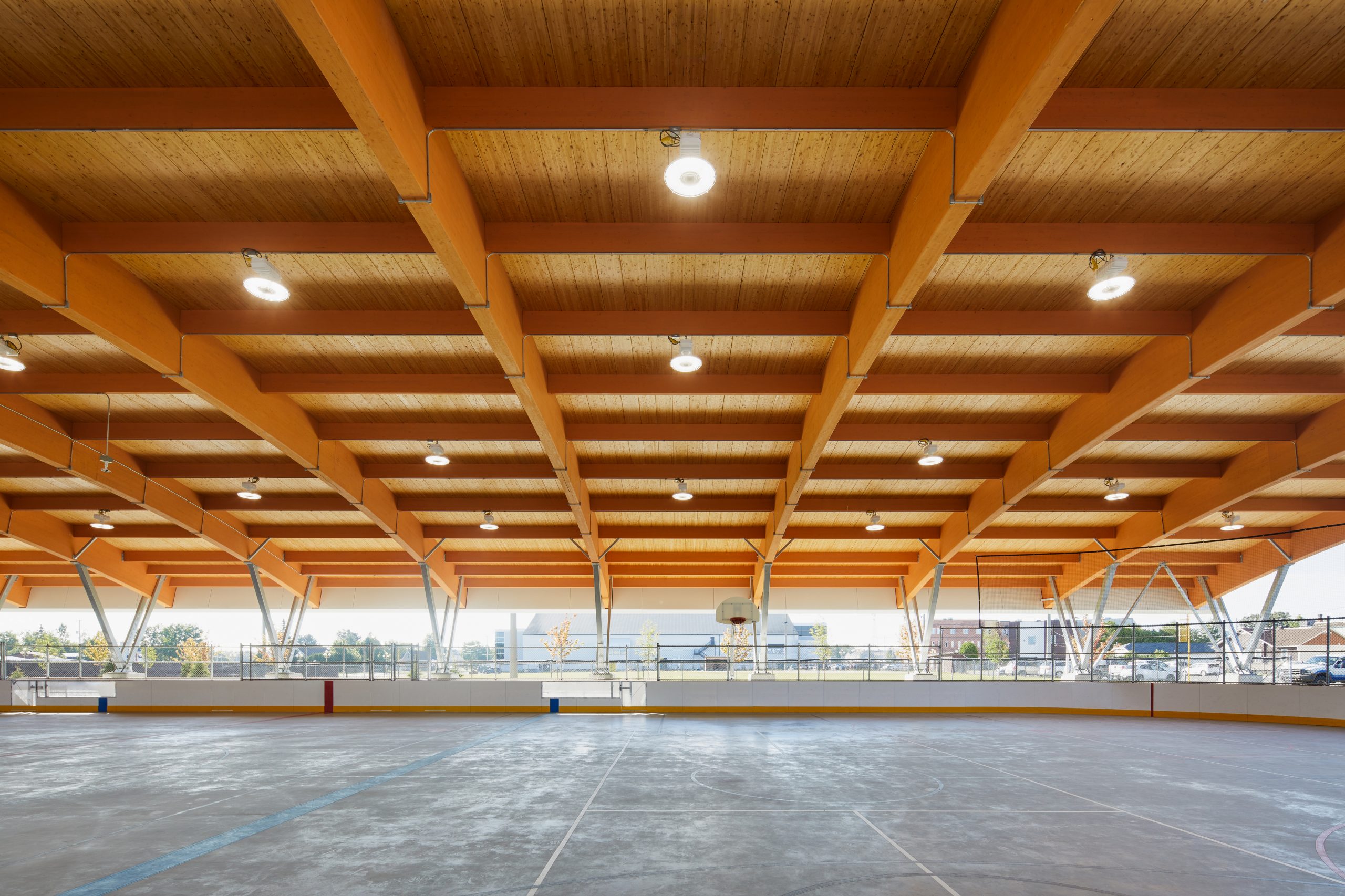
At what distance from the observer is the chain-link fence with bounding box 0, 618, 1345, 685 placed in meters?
28.8

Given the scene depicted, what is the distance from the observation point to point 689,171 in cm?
906

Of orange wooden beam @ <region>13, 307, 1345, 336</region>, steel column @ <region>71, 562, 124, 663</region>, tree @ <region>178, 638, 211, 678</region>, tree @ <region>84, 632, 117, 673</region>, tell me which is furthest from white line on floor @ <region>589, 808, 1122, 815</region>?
tree @ <region>84, 632, 117, 673</region>

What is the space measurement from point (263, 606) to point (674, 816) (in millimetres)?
33692

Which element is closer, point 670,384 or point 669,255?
point 669,255

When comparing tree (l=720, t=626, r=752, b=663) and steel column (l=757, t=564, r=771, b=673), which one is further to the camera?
tree (l=720, t=626, r=752, b=663)

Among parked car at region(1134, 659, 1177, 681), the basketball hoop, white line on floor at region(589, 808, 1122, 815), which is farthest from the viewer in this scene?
parked car at region(1134, 659, 1177, 681)

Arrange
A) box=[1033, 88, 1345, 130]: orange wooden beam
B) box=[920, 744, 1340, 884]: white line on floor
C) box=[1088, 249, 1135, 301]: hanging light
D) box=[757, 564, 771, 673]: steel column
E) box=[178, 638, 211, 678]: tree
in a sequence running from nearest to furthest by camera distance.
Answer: box=[920, 744, 1340, 884]: white line on floor, box=[1033, 88, 1345, 130]: orange wooden beam, box=[1088, 249, 1135, 301]: hanging light, box=[757, 564, 771, 673]: steel column, box=[178, 638, 211, 678]: tree

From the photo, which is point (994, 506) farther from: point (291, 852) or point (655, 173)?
point (291, 852)

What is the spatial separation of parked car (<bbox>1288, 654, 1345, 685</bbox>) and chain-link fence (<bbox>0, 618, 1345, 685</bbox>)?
62 mm

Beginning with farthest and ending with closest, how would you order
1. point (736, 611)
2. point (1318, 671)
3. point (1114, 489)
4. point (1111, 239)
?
point (1318, 671) < point (736, 611) < point (1114, 489) < point (1111, 239)

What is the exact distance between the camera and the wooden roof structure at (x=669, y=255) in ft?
30.7

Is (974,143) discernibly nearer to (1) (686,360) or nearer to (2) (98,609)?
(1) (686,360)

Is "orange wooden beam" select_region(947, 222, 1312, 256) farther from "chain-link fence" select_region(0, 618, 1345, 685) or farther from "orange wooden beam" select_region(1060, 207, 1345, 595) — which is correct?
"chain-link fence" select_region(0, 618, 1345, 685)

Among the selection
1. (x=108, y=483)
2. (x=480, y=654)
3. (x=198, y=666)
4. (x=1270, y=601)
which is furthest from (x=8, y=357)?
(x=1270, y=601)
